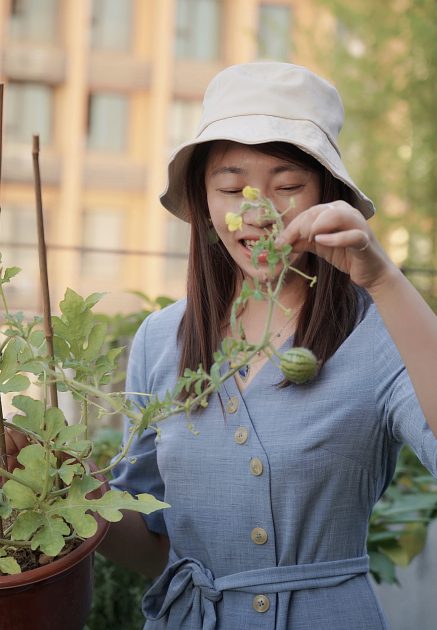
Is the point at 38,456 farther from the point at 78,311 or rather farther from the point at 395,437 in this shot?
the point at 395,437

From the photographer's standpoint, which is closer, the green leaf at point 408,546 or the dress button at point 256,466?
the dress button at point 256,466

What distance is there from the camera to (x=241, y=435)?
1083mm

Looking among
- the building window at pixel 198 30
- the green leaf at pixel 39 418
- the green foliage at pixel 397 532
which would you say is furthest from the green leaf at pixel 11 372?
the building window at pixel 198 30

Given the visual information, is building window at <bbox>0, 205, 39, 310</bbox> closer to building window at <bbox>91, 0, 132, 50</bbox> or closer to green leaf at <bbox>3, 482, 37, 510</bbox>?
building window at <bbox>91, 0, 132, 50</bbox>

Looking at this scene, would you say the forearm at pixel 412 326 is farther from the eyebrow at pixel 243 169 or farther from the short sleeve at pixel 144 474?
the short sleeve at pixel 144 474

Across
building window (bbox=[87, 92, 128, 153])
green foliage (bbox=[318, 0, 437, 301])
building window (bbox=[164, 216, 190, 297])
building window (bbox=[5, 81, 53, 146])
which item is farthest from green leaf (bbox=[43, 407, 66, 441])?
building window (bbox=[87, 92, 128, 153])

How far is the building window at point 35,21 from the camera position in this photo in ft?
46.0

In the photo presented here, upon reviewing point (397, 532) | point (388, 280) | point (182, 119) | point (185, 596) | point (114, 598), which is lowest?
point (114, 598)

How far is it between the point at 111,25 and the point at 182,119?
6.33 ft

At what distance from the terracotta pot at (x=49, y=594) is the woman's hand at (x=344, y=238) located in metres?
0.37

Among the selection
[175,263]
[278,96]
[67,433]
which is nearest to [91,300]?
[67,433]

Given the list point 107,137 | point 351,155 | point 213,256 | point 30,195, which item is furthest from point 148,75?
point 213,256

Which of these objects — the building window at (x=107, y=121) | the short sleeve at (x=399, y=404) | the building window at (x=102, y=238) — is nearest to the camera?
the short sleeve at (x=399, y=404)

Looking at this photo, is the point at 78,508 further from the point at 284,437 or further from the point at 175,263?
the point at 175,263
